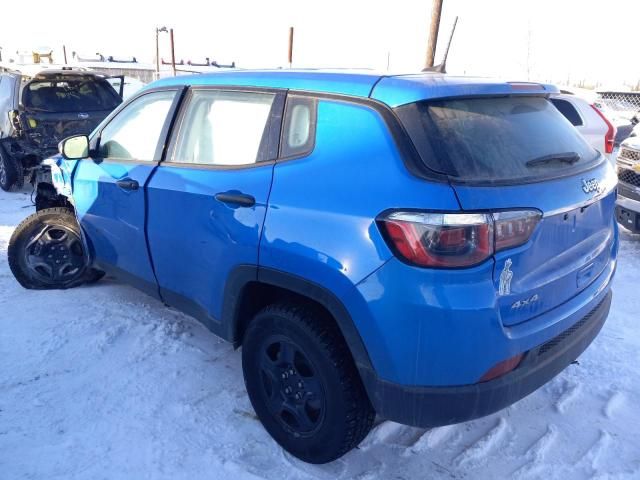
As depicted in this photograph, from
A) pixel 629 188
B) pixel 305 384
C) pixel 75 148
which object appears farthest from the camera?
pixel 629 188

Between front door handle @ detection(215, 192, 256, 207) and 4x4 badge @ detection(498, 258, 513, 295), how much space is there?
1.12 m

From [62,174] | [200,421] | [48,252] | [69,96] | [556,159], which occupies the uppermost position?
[556,159]

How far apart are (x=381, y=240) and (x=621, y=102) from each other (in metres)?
16.5

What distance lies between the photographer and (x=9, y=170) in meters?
8.30

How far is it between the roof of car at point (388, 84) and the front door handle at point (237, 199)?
562mm

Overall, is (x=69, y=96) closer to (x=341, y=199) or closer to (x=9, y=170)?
(x=9, y=170)

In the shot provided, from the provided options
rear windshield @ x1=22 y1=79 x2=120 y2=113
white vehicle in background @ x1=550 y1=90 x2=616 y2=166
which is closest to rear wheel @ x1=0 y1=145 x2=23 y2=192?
rear windshield @ x1=22 y1=79 x2=120 y2=113

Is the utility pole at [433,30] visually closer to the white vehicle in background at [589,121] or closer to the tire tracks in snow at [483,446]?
the white vehicle in background at [589,121]

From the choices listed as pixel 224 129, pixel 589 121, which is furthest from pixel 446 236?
pixel 589 121

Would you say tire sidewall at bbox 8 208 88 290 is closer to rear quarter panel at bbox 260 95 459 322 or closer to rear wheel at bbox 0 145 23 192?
rear quarter panel at bbox 260 95 459 322

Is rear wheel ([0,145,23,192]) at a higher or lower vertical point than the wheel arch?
lower

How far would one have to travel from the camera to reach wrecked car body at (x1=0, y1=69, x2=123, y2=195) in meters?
7.65

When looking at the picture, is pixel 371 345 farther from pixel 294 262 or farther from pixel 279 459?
pixel 279 459

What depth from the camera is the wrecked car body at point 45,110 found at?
7648mm
